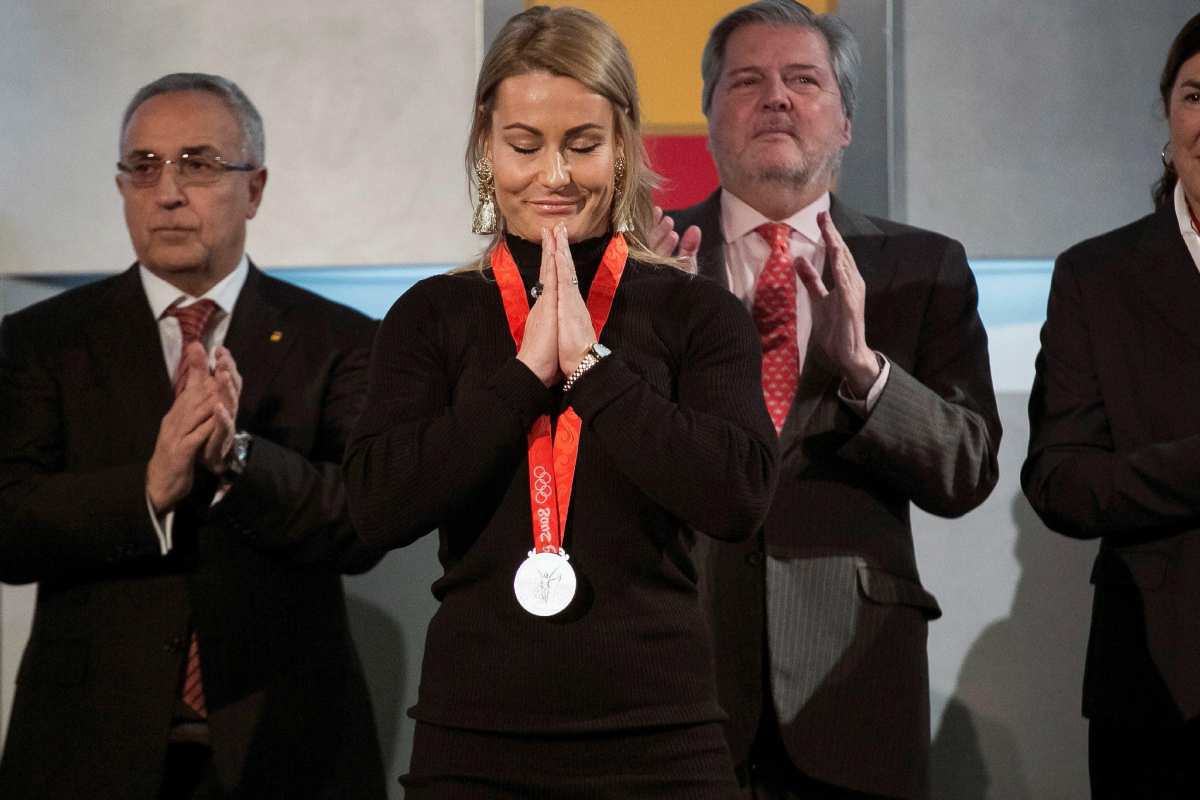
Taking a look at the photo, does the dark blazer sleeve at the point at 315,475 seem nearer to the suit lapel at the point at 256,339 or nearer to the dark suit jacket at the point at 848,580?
the suit lapel at the point at 256,339

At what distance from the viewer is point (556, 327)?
185 cm

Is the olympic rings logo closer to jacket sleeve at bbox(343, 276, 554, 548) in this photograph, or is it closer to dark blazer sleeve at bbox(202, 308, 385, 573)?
jacket sleeve at bbox(343, 276, 554, 548)

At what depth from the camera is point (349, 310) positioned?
10.7ft

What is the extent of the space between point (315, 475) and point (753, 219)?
1.03m

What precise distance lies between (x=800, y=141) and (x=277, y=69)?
1777mm

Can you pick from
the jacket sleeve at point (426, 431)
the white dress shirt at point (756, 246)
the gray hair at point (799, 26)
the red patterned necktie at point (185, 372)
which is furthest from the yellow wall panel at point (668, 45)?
the jacket sleeve at point (426, 431)

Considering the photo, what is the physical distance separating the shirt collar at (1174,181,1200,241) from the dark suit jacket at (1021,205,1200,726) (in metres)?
0.02

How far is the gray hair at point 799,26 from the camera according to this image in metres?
3.03

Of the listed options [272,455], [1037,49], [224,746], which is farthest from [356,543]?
[1037,49]

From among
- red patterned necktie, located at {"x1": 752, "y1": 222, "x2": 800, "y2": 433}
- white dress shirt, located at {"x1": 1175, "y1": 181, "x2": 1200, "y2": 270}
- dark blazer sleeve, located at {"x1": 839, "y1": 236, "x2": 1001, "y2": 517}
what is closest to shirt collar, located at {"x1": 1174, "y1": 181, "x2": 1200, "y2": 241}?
white dress shirt, located at {"x1": 1175, "y1": 181, "x2": 1200, "y2": 270}

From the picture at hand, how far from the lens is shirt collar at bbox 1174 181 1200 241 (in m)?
2.66

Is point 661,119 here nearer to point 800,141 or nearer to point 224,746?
point 800,141

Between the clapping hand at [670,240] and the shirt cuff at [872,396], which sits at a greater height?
the clapping hand at [670,240]

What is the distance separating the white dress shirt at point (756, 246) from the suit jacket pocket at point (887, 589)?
0.45m
